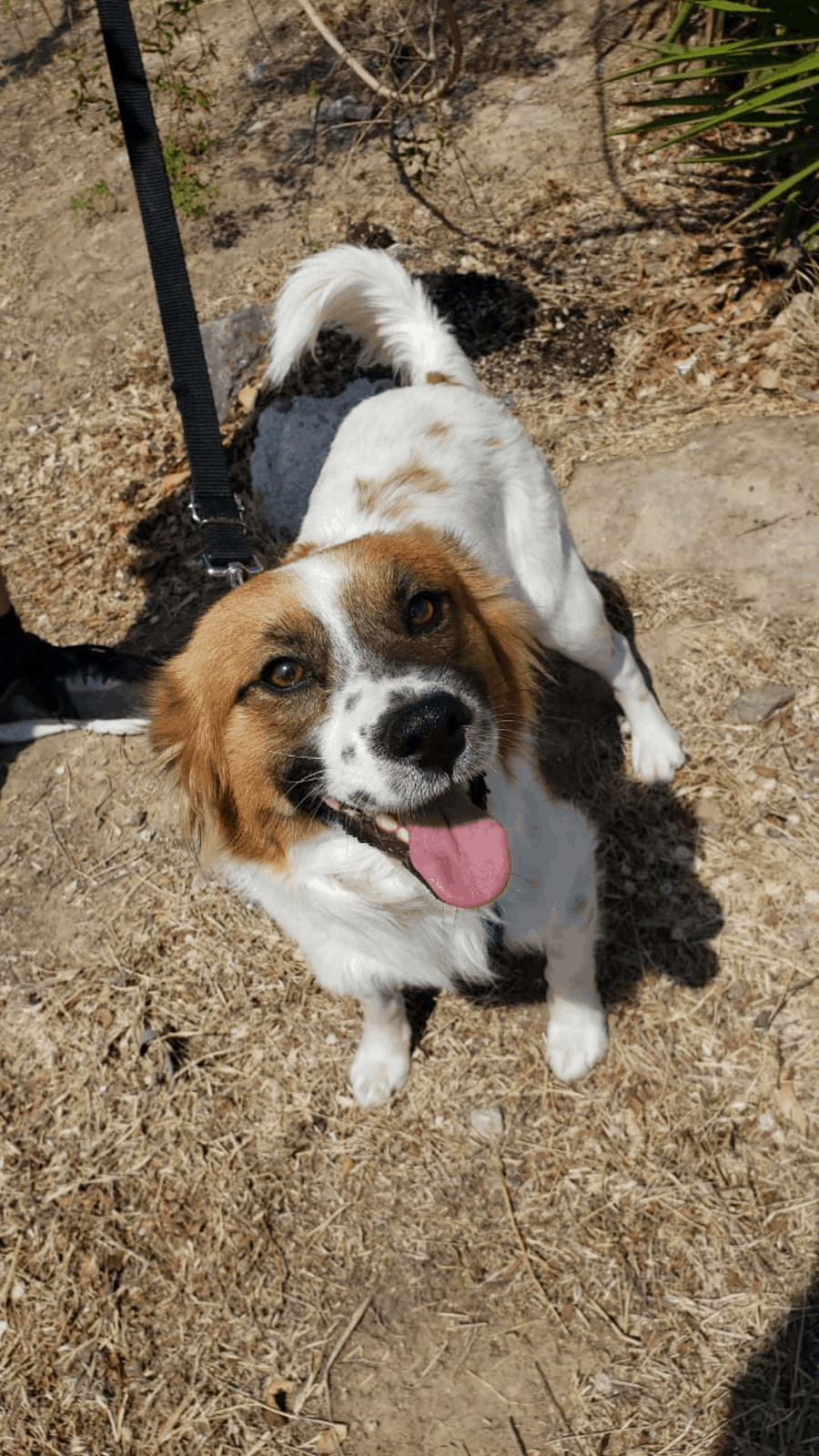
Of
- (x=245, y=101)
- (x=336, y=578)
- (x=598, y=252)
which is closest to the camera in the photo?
(x=336, y=578)

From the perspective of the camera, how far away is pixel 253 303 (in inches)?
206

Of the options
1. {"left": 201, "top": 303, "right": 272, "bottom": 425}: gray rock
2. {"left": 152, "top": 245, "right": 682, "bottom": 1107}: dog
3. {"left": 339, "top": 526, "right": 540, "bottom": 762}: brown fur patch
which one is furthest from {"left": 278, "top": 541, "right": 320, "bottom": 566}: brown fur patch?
{"left": 201, "top": 303, "right": 272, "bottom": 425}: gray rock

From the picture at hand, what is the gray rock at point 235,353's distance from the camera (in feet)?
16.3

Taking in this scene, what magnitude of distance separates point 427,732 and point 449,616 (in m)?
0.43

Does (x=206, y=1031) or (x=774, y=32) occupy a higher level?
(x=774, y=32)

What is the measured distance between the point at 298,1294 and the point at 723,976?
1590 mm

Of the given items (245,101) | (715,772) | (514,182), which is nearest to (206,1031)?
(715,772)

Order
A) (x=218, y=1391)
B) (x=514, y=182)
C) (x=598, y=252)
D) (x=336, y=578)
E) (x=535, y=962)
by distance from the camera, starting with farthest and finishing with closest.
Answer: (x=514, y=182), (x=598, y=252), (x=535, y=962), (x=218, y=1391), (x=336, y=578)

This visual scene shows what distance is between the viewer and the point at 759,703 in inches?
138

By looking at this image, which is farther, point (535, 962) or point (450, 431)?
point (535, 962)

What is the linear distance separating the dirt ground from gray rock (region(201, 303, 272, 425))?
210mm

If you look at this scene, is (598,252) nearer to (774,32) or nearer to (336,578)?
(774,32)

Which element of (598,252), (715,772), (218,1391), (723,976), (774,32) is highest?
(774,32)

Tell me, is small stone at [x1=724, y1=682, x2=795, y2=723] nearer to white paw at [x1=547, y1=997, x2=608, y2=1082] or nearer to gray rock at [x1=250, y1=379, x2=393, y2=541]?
white paw at [x1=547, y1=997, x2=608, y2=1082]
